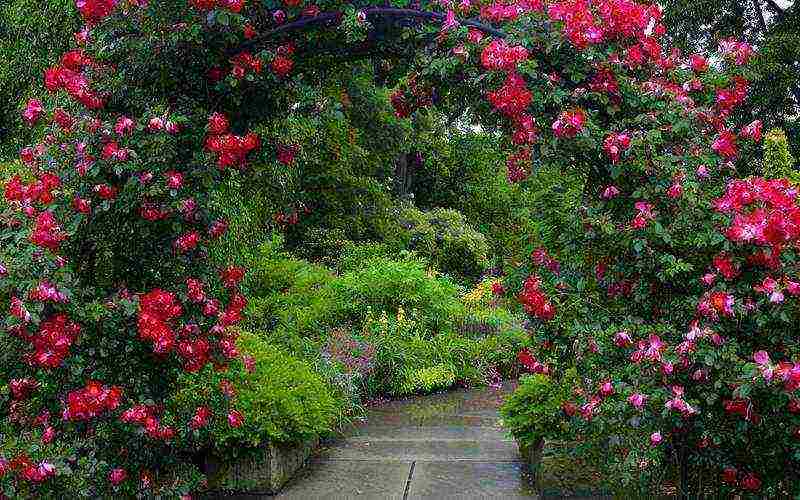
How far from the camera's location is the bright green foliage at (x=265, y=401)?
164 inches

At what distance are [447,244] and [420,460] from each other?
24.8 ft

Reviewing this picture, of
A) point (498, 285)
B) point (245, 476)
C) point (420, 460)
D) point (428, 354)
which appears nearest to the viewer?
point (498, 285)

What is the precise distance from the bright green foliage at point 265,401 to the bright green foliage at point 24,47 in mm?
7091

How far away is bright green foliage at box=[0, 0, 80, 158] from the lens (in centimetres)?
1059

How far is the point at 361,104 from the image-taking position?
11727 mm

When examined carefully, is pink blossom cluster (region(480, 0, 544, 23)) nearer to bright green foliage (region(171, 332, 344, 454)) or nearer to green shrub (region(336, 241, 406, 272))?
bright green foliage (region(171, 332, 344, 454))

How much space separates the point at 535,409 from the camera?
14.7ft

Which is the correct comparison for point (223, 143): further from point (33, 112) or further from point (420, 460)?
point (420, 460)

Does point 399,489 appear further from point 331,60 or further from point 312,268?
point 312,268

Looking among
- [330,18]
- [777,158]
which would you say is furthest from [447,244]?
[330,18]

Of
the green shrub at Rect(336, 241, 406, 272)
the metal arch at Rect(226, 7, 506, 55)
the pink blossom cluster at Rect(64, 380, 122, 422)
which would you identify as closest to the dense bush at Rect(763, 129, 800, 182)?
the metal arch at Rect(226, 7, 506, 55)

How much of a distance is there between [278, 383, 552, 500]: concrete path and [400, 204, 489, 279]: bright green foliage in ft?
19.1

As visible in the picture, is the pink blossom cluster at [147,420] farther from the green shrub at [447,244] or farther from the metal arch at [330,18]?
the green shrub at [447,244]

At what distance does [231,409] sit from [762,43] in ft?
49.6
